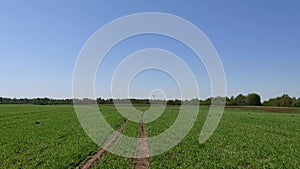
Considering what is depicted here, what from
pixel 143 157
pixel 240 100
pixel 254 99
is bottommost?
pixel 143 157

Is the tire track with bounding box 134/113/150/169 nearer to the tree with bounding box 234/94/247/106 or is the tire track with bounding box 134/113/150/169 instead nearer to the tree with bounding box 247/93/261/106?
the tree with bounding box 234/94/247/106

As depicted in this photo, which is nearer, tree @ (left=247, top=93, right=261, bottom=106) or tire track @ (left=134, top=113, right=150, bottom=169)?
tire track @ (left=134, top=113, right=150, bottom=169)

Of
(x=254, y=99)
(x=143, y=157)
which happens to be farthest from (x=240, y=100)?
(x=143, y=157)

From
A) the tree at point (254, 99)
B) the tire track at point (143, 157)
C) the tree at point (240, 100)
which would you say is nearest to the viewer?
the tire track at point (143, 157)

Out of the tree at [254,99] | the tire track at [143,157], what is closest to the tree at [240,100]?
the tree at [254,99]

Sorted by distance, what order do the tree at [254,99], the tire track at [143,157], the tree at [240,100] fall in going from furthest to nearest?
the tree at [254,99] → the tree at [240,100] → the tire track at [143,157]

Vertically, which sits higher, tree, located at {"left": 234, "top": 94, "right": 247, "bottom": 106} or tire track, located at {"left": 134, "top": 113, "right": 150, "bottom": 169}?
tree, located at {"left": 234, "top": 94, "right": 247, "bottom": 106}

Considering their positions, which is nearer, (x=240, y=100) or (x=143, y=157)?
(x=143, y=157)

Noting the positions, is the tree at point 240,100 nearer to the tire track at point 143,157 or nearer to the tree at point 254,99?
the tree at point 254,99

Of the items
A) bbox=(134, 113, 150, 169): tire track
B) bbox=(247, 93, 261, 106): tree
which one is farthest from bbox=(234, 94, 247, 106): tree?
bbox=(134, 113, 150, 169): tire track

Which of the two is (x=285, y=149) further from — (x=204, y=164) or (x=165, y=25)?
(x=165, y=25)

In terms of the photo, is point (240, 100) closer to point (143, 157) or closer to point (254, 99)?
point (254, 99)

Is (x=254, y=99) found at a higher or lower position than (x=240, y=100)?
higher

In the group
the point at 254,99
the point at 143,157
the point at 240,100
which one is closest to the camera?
the point at 143,157
